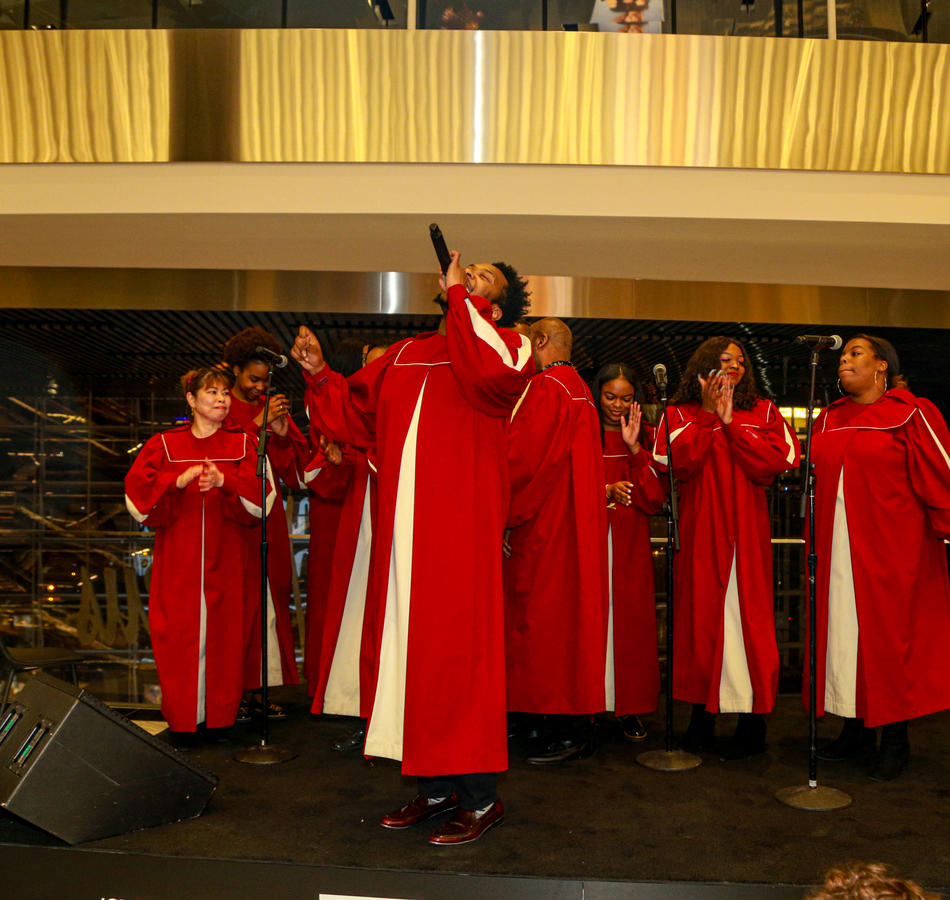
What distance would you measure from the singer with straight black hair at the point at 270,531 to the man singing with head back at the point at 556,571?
112 cm

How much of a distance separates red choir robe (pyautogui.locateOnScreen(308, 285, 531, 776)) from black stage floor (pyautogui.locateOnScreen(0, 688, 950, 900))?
28cm

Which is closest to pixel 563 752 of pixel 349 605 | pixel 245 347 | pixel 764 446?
pixel 349 605

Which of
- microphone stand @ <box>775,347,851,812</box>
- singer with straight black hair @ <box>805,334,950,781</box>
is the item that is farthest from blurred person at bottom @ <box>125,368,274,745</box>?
singer with straight black hair @ <box>805,334,950,781</box>

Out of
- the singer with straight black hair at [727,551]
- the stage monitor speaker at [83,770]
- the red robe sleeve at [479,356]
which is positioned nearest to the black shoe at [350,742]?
the stage monitor speaker at [83,770]

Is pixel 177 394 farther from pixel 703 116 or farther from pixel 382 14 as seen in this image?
pixel 703 116

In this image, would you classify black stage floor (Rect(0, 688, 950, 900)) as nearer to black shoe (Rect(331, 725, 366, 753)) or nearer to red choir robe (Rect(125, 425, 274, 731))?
black shoe (Rect(331, 725, 366, 753))

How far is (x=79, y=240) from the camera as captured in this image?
5.04m

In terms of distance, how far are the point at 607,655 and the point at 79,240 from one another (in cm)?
350

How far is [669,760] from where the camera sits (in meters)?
3.47

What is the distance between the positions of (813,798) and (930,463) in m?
1.26

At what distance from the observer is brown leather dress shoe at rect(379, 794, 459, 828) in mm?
2707

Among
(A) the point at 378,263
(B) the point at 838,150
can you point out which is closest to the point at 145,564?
(A) the point at 378,263

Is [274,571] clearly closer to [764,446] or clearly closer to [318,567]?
[318,567]

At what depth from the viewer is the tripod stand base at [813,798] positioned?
2.95 meters
